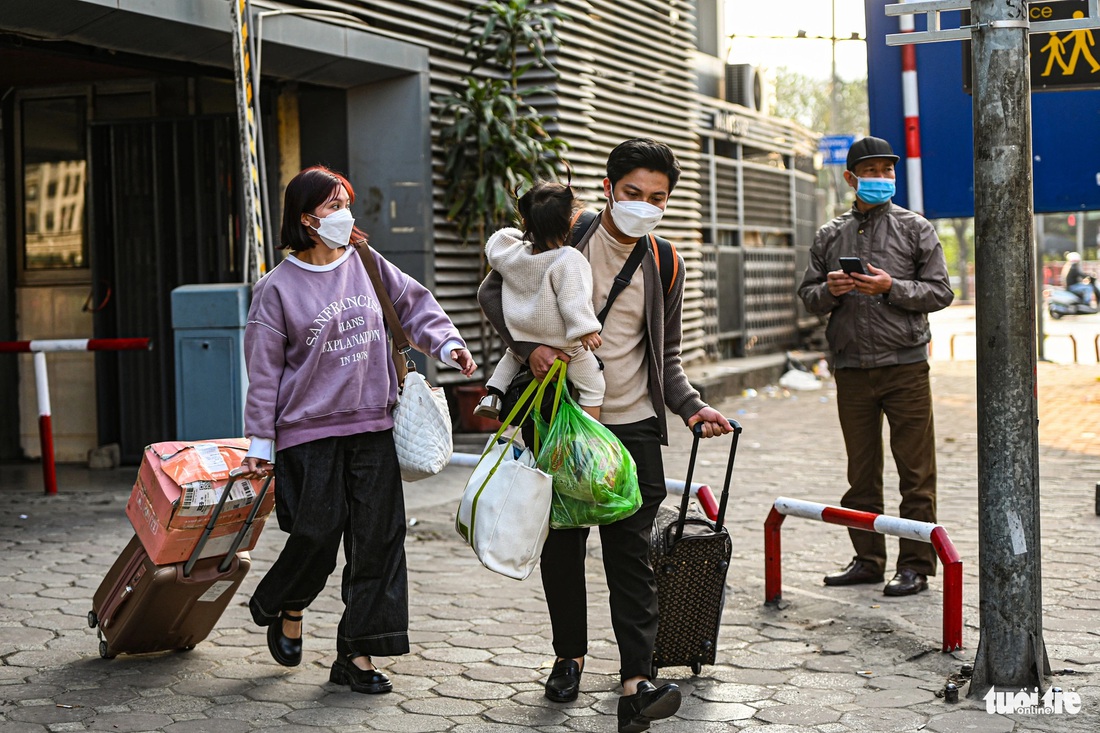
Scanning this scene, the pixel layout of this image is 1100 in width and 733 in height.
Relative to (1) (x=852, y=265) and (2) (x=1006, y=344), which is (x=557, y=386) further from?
(1) (x=852, y=265)

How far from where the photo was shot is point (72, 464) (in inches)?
424

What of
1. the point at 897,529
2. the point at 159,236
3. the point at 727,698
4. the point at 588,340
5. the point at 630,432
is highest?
the point at 159,236

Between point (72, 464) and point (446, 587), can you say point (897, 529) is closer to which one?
point (446, 587)

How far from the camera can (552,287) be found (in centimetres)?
418

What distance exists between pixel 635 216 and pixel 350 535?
156cm

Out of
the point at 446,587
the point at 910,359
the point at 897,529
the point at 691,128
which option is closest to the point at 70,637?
the point at 446,587

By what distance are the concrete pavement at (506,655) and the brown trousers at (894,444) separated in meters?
0.20

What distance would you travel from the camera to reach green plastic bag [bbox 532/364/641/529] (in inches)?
161

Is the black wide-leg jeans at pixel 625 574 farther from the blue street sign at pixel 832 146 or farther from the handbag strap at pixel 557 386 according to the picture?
the blue street sign at pixel 832 146

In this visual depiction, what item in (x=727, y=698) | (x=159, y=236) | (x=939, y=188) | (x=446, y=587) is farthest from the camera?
(x=159, y=236)

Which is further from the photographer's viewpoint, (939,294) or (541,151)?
(541,151)

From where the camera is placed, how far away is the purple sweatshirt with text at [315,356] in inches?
179

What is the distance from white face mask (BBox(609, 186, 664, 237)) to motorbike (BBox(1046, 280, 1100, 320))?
105 feet

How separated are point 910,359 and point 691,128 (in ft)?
37.5
